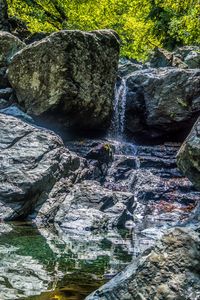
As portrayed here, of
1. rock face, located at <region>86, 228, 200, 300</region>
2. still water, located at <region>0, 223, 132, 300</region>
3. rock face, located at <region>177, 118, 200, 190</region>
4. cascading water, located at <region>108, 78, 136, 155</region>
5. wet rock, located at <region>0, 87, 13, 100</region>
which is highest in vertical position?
rock face, located at <region>86, 228, 200, 300</region>

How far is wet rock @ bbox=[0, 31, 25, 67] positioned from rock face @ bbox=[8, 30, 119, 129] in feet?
6.69

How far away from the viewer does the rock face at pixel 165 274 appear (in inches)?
122

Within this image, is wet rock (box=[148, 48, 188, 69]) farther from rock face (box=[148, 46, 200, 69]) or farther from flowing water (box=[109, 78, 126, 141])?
flowing water (box=[109, 78, 126, 141])

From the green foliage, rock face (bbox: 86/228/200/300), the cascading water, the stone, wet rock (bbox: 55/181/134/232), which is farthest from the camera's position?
the green foliage

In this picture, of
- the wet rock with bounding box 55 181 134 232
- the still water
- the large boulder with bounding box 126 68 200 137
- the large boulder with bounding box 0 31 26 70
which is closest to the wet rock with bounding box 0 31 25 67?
the large boulder with bounding box 0 31 26 70

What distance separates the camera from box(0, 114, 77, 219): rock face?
30.1 feet

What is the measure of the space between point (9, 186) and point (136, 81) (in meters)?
8.98

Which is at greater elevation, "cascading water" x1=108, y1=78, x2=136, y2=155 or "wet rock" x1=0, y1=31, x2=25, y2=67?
"wet rock" x1=0, y1=31, x2=25, y2=67

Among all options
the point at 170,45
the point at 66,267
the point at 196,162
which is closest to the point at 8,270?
the point at 66,267

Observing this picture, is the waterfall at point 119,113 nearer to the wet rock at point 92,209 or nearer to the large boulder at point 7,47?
the large boulder at point 7,47

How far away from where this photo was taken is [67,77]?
13320 millimetres

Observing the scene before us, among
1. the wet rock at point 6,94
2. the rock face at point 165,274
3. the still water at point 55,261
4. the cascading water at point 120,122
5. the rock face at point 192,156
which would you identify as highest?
the rock face at point 165,274

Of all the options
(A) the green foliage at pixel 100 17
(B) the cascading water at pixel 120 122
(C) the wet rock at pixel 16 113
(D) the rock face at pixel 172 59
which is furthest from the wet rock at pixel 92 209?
(D) the rock face at pixel 172 59

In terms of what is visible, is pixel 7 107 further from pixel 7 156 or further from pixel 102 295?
pixel 102 295
